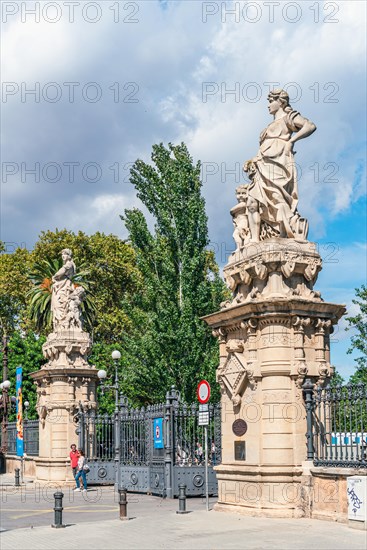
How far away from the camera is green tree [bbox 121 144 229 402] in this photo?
103 feet

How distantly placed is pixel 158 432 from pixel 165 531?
8634mm

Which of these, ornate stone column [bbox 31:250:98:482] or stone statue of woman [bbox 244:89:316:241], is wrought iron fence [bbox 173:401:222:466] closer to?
ornate stone column [bbox 31:250:98:482]

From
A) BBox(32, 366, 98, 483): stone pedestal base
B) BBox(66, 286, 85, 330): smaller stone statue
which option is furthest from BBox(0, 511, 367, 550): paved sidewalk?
BBox(66, 286, 85, 330): smaller stone statue

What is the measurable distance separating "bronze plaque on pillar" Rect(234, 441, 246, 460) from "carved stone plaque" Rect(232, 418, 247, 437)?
0.19 metres

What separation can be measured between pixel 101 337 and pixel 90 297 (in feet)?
13.8

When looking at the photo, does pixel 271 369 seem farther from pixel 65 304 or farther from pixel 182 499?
pixel 65 304

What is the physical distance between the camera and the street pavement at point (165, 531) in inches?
486

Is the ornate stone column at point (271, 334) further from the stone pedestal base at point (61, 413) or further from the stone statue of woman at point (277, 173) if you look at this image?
the stone pedestal base at point (61, 413)

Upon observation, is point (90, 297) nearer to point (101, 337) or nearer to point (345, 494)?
point (101, 337)

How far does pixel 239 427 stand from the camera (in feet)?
53.8

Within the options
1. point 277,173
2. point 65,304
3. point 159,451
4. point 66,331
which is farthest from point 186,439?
point 277,173

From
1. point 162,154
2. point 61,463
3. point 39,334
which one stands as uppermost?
point 162,154

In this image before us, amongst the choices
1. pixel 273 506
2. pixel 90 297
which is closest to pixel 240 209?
pixel 273 506

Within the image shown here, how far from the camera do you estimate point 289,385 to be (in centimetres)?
1574
